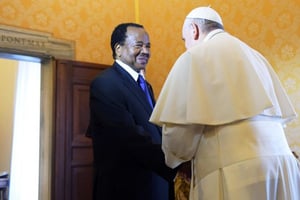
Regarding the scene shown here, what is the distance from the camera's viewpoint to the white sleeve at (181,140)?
1.32 meters

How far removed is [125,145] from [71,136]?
1.38 m

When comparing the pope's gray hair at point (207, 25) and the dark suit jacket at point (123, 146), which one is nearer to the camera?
the pope's gray hair at point (207, 25)

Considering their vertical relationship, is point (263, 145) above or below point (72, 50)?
below

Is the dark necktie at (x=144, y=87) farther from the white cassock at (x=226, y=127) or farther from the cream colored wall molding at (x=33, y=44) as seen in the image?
the cream colored wall molding at (x=33, y=44)

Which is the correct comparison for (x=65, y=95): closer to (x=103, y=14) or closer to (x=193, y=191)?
(x=103, y=14)

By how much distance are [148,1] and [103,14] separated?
19.2 inches

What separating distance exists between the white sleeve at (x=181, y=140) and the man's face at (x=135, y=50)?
0.85 meters

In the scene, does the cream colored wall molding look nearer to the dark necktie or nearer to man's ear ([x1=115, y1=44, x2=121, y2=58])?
man's ear ([x1=115, y1=44, x2=121, y2=58])

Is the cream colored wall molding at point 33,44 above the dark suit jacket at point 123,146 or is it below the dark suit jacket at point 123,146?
above

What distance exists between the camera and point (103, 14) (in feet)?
11.7

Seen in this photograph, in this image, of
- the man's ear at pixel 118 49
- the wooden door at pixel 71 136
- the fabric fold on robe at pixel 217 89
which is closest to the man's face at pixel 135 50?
the man's ear at pixel 118 49

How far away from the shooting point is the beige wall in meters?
4.98

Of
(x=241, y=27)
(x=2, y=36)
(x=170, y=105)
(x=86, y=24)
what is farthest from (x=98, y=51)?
(x=170, y=105)

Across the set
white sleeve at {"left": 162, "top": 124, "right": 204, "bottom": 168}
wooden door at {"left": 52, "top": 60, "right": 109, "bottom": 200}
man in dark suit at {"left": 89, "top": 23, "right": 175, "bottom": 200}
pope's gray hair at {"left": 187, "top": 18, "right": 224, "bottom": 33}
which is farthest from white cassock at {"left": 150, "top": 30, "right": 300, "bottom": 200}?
wooden door at {"left": 52, "top": 60, "right": 109, "bottom": 200}
